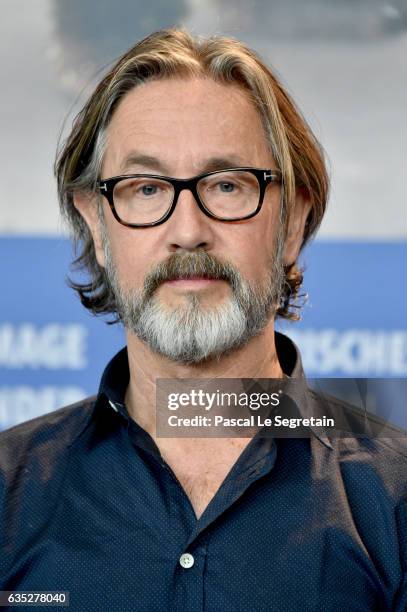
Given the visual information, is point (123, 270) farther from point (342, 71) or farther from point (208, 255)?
point (342, 71)

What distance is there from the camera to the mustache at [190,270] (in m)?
1.80

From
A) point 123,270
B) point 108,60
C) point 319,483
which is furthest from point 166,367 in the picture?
point 108,60

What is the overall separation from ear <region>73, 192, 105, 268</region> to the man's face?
0.28ft

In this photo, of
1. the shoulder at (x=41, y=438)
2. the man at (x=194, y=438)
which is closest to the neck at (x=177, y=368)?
the man at (x=194, y=438)

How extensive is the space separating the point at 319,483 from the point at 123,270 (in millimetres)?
515

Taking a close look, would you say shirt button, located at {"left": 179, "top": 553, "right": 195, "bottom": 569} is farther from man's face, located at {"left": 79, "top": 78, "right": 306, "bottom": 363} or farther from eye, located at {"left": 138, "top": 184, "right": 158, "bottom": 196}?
eye, located at {"left": 138, "top": 184, "right": 158, "bottom": 196}

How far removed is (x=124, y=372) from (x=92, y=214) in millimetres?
328

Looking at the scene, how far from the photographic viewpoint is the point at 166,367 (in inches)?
75.5

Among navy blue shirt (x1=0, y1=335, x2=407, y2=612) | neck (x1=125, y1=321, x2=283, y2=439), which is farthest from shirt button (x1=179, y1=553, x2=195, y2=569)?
neck (x1=125, y1=321, x2=283, y2=439)

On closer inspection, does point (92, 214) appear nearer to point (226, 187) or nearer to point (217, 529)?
point (226, 187)

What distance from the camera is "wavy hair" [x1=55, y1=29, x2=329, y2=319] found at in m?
1.99

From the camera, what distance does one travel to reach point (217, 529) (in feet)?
5.71

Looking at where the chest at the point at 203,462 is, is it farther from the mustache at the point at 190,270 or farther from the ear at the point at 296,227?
the ear at the point at 296,227

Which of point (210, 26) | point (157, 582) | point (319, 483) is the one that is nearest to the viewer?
point (157, 582)
